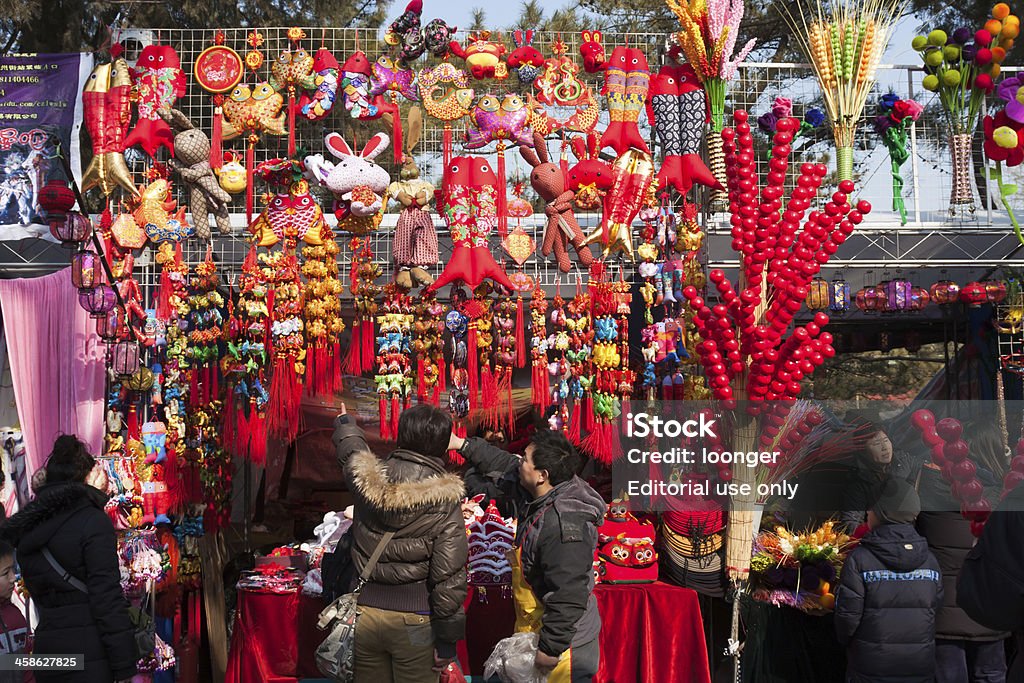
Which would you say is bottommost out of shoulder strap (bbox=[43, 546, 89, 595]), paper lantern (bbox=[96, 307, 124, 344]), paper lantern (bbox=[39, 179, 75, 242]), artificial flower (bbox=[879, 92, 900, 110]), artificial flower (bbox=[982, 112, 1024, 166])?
shoulder strap (bbox=[43, 546, 89, 595])

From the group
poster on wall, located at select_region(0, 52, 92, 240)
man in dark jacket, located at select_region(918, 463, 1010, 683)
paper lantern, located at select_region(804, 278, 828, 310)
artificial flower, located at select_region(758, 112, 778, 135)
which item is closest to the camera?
man in dark jacket, located at select_region(918, 463, 1010, 683)

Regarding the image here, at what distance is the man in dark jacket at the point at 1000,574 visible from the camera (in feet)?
6.98

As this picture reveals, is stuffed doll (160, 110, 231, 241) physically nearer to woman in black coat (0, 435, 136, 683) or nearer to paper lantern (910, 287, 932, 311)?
woman in black coat (0, 435, 136, 683)

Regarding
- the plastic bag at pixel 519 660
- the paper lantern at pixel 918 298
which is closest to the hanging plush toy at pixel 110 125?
the plastic bag at pixel 519 660

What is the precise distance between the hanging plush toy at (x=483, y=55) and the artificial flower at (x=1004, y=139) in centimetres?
213

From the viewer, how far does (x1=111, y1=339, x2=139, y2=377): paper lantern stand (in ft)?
Answer: 14.1

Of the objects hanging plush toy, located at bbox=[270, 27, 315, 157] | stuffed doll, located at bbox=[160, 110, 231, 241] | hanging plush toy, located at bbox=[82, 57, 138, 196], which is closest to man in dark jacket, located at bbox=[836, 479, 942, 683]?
hanging plush toy, located at bbox=[270, 27, 315, 157]

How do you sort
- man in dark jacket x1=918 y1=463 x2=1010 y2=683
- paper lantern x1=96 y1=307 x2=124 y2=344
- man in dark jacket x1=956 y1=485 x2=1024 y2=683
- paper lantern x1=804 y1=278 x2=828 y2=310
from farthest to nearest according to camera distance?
1. paper lantern x1=804 y1=278 x2=828 y2=310
2. paper lantern x1=96 y1=307 x2=124 y2=344
3. man in dark jacket x1=918 y1=463 x2=1010 y2=683
4. man in dark jacket x1=956 y1=485 x2=1024 y2=683

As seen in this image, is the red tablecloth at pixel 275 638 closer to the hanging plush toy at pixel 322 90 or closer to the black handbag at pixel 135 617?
the black handbag at pixel 135 617

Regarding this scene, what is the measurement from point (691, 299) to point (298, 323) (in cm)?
166

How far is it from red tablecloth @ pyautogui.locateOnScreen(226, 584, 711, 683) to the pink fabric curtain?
1.08m

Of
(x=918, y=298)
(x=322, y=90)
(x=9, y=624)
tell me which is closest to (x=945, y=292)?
(x=918, y=298)

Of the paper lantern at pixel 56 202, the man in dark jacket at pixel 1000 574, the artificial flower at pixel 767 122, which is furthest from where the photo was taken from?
the artificial flower at pixel 767 122

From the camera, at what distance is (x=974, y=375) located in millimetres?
5934
